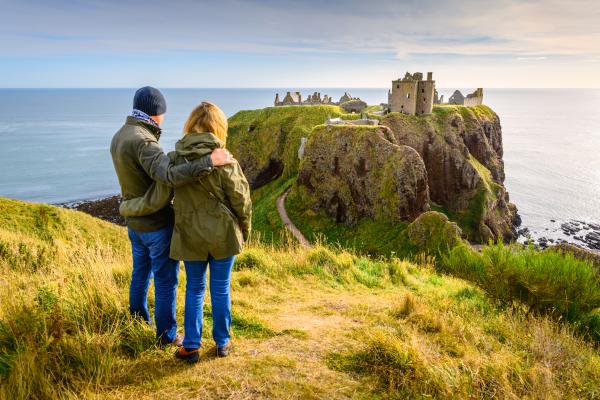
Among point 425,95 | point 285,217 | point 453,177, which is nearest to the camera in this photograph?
point 285,217

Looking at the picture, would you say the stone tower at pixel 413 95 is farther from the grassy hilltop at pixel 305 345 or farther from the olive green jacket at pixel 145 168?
the olive green jacket at pixel 145 168

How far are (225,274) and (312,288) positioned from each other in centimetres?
424

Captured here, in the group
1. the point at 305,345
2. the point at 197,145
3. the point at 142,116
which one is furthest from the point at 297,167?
the point at 197,145

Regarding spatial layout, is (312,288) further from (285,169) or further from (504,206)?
(504,206)

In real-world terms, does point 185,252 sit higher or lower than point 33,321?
higher

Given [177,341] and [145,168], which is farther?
[177,341]

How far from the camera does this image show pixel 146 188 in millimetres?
4867

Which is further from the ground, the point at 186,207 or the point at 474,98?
the point at 474,98

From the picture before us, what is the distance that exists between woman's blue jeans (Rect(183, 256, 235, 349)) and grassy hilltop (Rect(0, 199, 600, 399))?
293 millimetres

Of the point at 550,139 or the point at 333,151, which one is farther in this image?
the point at 550,139

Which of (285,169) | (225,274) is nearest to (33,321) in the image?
(225,274)

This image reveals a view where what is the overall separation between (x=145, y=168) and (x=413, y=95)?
63.6m

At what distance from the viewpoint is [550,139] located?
160 meters

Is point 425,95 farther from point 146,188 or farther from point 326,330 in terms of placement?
point 146,188
